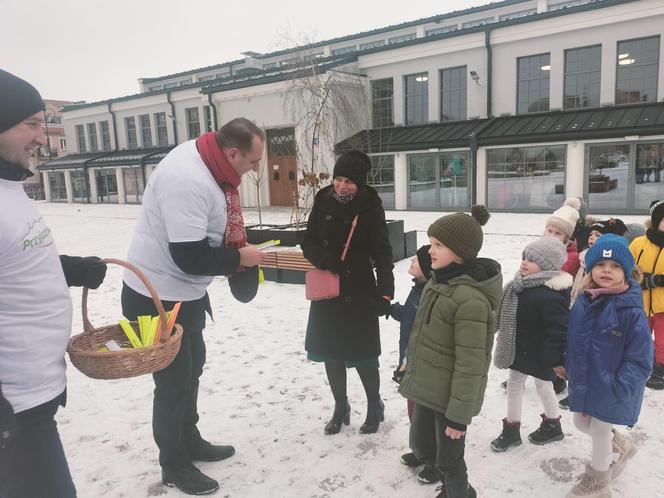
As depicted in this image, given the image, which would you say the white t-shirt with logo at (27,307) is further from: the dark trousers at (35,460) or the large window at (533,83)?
the large window at (533,83)

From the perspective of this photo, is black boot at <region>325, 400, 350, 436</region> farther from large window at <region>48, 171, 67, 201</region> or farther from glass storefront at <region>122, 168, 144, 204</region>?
large window at <region>48, 171, 67, 201</region>

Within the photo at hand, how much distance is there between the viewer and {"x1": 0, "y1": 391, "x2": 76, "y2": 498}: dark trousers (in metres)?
1.79

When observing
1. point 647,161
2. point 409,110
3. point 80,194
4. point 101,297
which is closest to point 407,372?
point 101,297

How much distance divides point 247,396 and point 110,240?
1180 centimetres

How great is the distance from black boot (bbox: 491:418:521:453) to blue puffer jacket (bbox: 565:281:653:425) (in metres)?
0.60

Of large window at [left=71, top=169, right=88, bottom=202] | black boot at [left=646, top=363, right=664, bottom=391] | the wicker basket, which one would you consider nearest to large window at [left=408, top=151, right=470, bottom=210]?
black boot at [left=646, top=363, right=664, bottom=391]

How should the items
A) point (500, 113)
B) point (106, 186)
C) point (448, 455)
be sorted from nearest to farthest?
point (448, 455) → point (500, 113) → point (106, 186)

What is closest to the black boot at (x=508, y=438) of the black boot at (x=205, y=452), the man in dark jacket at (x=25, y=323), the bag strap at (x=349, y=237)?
the bag strap at (x=349, y=237)

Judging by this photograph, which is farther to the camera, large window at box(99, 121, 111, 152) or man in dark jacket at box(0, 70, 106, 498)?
large window at box(99, 121, 111, 152)

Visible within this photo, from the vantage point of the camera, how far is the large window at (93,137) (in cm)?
3291

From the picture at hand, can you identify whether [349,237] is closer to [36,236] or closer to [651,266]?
[36,236]

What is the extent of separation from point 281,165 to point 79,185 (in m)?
17.6

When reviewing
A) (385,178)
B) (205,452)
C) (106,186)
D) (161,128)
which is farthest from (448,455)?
(106,186)

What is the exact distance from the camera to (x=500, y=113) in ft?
59.2
